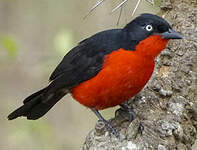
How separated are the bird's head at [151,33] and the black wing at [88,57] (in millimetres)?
85

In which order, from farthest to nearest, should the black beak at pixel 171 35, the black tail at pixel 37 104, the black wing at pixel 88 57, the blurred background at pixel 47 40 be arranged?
the blurred background at pixel 47 40
the black tail at pixel 37 104
the black wing at pixel 88 57
the black beak at pixel 171 35

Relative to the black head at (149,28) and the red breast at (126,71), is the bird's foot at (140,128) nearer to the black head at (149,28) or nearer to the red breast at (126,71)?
the red breast at (126,71)

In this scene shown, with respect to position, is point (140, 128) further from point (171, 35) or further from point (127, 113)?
point (171, 35)

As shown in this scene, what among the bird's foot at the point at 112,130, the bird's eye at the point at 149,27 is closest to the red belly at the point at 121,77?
the bird's eye at the point at 149,27

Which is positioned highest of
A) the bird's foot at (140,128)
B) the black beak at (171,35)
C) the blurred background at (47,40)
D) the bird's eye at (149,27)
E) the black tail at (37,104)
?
the bird's eye at (149,27)

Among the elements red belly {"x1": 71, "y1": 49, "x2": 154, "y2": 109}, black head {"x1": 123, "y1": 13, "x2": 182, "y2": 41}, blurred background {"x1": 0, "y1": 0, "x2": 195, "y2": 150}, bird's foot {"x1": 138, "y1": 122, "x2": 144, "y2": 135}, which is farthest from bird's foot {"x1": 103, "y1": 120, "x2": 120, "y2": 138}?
blurred background {"x1": 0, "y1": 0, "x2": 195, "y2": 150}

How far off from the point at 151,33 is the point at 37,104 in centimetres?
147

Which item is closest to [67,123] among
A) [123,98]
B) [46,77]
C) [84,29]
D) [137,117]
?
[46,77]

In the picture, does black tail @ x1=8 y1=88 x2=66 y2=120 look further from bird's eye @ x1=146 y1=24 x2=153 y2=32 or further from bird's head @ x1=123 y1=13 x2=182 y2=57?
bird's eye @ x1=146 y1=24 x2=153 y2=32

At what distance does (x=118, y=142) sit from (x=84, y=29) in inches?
185

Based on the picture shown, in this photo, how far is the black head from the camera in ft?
13.8

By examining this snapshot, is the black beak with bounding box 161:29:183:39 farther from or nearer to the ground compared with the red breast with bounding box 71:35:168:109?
farther from the ground

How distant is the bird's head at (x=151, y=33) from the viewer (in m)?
4.22

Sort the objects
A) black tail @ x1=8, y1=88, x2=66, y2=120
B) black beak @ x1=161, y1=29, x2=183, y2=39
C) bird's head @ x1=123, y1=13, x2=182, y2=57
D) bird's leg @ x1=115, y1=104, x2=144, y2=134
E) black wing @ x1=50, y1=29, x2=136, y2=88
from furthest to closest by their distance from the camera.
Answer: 1. black tail @ x1=8, y1=88, x2=66, y2=120
2. black wing @ x1=50, y1=29, x2=136, y2=88
3. bird's head @ x1=123, y1=13, x2=182, y2=57
4. black beak @ x1=161, y1=29, x2=183, y2=39
5. bird's leg @ x1=115, y1=104, x2=144, y2=134
